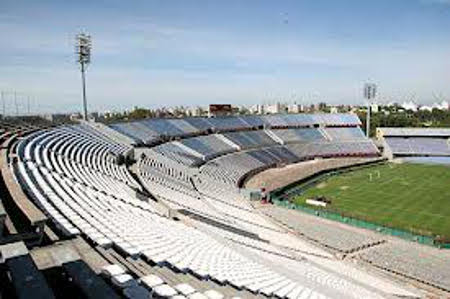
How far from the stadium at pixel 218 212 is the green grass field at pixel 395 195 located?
0.71 feet

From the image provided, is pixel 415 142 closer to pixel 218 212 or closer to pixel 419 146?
pixel 419 146

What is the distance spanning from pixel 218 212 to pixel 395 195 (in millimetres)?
26227

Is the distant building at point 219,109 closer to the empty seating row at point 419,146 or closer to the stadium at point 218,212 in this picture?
the stadium at point 218,212

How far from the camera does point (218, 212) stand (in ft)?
101

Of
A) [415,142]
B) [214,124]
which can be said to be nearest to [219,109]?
[214,124]

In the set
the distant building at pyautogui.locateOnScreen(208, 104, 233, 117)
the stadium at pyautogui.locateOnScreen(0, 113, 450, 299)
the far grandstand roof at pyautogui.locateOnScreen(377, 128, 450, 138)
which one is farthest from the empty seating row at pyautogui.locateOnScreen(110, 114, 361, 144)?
the far grandstand roof at pyautogui.locateOnScreen(377, 128, 450, 138)

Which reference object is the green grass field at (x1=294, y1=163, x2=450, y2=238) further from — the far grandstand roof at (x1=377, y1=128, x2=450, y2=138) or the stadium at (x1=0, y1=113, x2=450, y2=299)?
the far grandstand roof at (x1=377, y1=128, x2=450, y2=138)

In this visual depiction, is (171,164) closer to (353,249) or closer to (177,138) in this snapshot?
(177,138)

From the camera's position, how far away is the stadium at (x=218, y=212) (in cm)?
930

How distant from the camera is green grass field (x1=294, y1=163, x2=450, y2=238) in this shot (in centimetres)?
3788

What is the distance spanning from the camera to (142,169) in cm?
4019

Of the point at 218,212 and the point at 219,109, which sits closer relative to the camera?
the point at 218,212

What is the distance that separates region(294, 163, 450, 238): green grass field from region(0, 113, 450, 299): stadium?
0.22 meters

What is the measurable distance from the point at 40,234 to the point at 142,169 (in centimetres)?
3079
